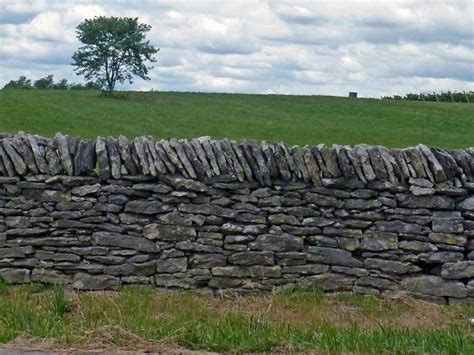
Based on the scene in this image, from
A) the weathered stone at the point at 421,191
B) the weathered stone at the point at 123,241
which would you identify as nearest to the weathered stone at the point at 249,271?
the weathered stone at the point at 123,241

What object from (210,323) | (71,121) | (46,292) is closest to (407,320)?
(210,323)

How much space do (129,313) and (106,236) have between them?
120cm

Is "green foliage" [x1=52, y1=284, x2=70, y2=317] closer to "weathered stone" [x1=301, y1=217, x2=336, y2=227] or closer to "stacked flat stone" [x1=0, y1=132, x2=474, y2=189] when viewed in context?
"stacked flat stone" [x1=0, y1=132, x2=474, y2=189]

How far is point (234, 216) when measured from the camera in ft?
27.4

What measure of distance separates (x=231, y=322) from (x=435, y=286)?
8.41 feet

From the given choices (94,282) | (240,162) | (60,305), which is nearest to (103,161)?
(94,282)

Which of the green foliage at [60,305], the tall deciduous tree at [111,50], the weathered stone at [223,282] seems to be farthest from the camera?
the tall deciduous tree at [111,50]

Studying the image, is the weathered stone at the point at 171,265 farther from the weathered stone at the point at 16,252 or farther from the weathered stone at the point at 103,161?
the weathered stone at the point at 16,252

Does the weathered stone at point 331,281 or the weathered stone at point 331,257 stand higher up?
the weathered stone at point 331,257

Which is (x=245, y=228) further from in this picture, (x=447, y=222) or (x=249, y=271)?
(x=447, y=222)

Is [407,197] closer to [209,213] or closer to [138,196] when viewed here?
[209,213]

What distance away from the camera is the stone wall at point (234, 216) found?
832 cm

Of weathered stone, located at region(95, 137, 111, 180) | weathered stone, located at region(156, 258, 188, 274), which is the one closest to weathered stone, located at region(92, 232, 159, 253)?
weathered stone, located at region(156, 258, 188, 274)

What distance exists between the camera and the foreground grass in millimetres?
6180
